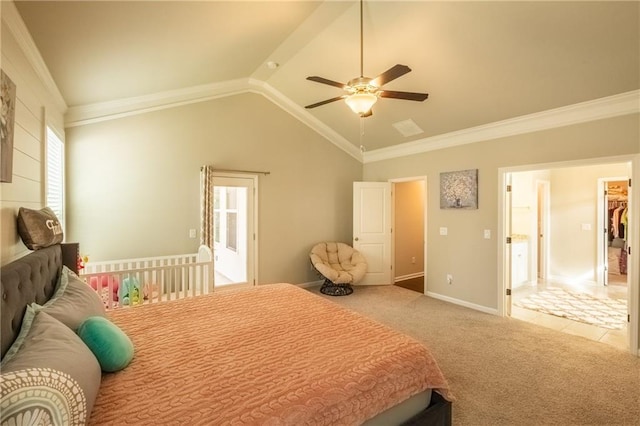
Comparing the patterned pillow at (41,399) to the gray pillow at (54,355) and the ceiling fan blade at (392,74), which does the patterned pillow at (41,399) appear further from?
the ceiling fan blade at (392,74)

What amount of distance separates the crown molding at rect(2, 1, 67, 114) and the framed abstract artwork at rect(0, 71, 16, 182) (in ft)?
1.29

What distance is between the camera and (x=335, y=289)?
17.3ft

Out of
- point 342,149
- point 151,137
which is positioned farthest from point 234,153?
point 342,149

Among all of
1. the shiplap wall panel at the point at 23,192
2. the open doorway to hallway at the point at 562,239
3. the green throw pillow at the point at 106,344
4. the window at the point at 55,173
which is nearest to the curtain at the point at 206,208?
the window at the point at 55,173

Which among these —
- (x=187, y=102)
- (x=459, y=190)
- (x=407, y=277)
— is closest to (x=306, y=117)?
(x=187, y=102)

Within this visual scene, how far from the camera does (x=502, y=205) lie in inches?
165

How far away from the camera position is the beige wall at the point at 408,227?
249 inches

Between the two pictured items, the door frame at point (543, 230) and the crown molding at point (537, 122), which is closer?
the crown molding at point (537, 122)

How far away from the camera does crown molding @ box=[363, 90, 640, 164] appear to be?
315cm

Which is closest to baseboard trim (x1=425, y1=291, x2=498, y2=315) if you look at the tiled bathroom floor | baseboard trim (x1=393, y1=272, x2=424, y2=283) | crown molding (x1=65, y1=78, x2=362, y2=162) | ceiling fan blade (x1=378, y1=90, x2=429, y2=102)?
the tiled bathroom floor

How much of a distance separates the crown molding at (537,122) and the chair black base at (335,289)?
8.69ft

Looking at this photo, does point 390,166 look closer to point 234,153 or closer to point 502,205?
point 502,205

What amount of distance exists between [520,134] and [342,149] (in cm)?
312

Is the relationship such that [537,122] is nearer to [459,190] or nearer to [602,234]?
[459,190]
